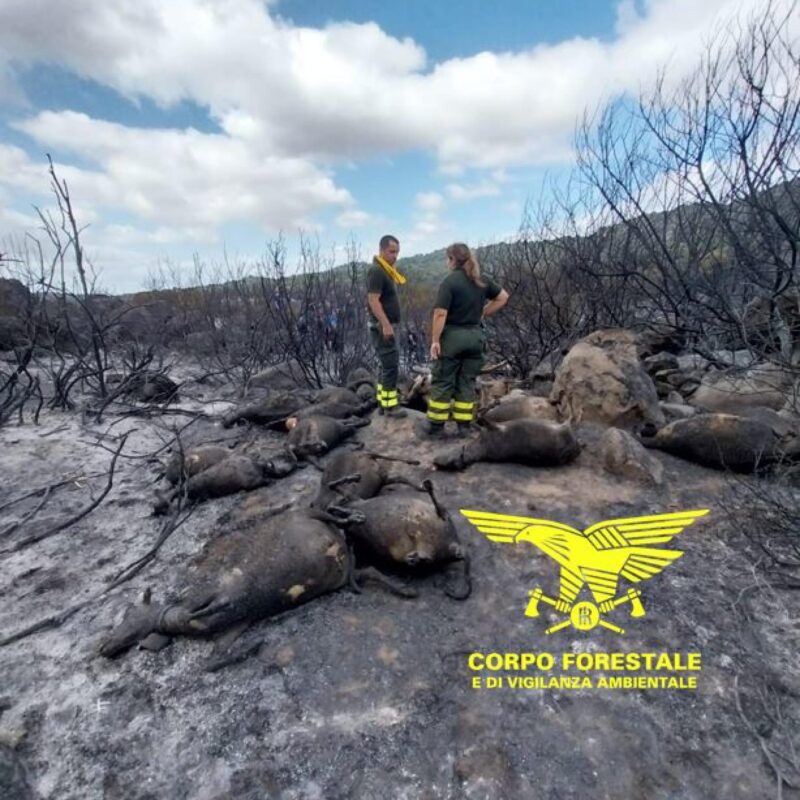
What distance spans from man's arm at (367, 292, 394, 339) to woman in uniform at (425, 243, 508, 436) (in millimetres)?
657

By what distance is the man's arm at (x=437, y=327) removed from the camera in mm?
4578

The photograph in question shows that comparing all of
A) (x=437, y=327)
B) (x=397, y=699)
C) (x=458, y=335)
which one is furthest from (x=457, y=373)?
(x=397, y=699)

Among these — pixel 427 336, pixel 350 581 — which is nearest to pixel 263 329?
pixel 427 336

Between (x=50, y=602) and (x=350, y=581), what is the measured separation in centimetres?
176

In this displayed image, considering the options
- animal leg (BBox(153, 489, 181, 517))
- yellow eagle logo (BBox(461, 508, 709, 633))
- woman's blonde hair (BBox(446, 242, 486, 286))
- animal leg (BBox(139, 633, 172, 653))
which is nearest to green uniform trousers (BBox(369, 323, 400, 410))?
woman's blonde hair (BBox(446, 242, 486, 286))

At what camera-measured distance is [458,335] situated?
4.70 metres

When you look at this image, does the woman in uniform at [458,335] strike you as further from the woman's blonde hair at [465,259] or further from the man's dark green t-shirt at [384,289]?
the man's dark green t-shirt at [384,289]

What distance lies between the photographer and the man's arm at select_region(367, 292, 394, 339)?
5.07 meters

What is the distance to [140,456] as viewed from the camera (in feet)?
16.5

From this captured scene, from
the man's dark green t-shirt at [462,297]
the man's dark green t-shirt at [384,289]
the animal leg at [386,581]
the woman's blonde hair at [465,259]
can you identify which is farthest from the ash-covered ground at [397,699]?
the man's dark green t-shirt at [384,289]

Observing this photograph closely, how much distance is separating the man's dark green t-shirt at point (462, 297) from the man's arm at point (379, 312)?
671 millimetres

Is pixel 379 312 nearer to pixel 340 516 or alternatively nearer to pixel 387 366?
pixel 387 366

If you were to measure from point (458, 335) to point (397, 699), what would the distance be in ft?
10.7

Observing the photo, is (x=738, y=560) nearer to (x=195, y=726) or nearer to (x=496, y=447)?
(x=496, y=447)
